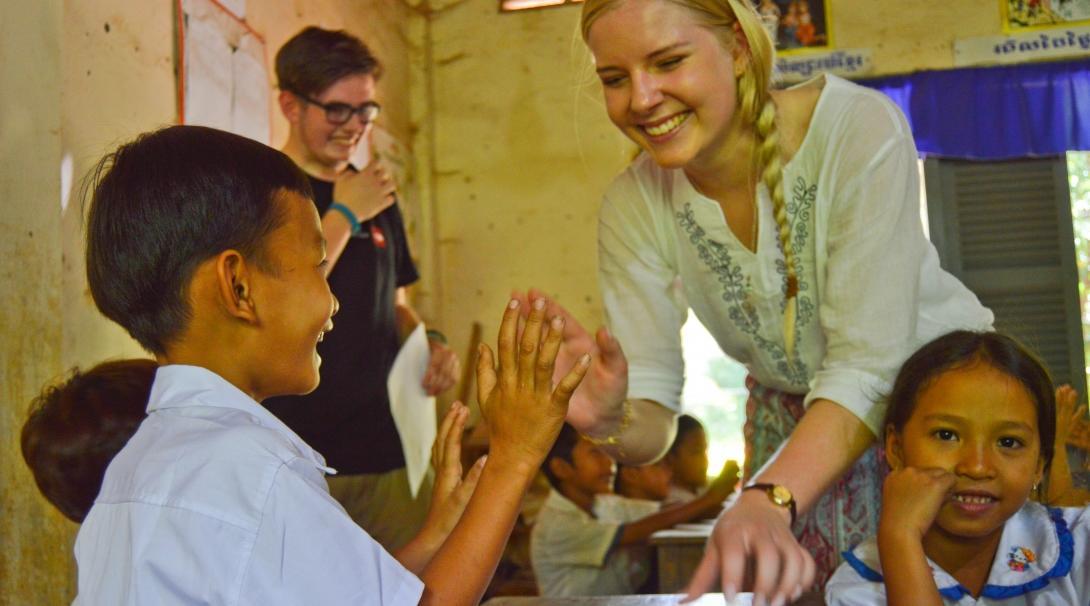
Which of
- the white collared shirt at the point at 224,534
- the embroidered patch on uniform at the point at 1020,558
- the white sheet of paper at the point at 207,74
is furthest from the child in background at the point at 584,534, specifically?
the white collared shirt at the point at 224,534

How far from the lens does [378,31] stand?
209 inches

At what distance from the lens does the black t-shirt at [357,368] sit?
316 cm

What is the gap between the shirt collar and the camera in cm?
109

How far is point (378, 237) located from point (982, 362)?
2.11 metres

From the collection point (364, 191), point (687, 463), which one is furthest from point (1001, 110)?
point (364, 191)

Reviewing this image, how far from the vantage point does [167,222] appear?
3.76 ft

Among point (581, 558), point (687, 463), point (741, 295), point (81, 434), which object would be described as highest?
point (741, 295)

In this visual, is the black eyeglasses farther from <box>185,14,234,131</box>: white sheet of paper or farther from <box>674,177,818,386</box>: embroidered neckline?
<box>674,177,818,386</box>: embroidered neckline

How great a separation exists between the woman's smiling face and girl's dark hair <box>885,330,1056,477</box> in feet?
1.55

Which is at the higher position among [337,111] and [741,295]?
A: [337,111]

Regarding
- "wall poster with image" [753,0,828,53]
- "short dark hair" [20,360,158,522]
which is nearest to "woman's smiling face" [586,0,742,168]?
"short dark hair" [20,360,158,522]

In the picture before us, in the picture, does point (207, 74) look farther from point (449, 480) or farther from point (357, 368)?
point (449, 480)

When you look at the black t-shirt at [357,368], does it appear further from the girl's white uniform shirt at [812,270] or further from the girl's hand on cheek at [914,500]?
the girl's hand on cheek at [914,500]

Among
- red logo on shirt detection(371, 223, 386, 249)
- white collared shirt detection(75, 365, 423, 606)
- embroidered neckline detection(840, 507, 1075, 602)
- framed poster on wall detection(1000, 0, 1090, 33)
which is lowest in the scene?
embroidered neckline detection(840, 507, 1075, 602)
